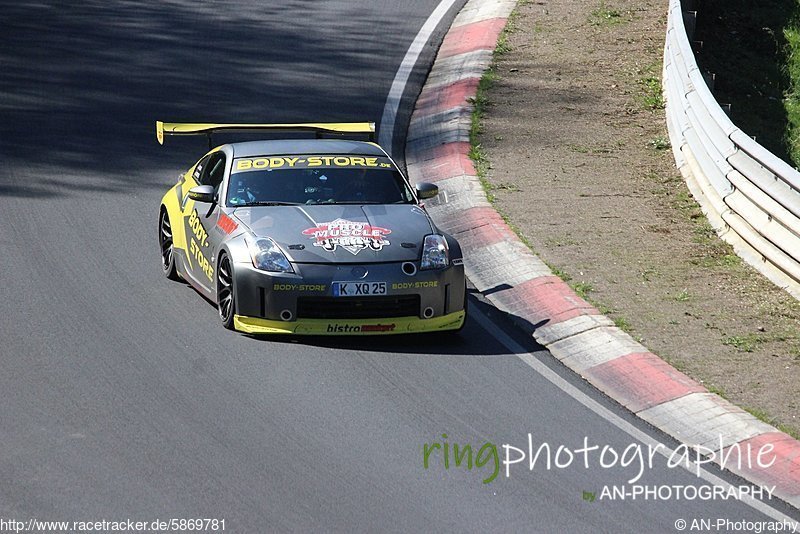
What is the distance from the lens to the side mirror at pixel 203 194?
35.0ft

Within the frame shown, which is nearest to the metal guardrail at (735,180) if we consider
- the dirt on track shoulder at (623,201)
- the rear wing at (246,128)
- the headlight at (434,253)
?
the dirt on track shoulder at (623,201)

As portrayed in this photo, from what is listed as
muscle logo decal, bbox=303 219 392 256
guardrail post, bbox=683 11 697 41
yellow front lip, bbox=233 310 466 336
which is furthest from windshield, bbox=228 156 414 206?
guardrail post, bbox=683 11 697 41

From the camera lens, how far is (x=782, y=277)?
38.0 ft

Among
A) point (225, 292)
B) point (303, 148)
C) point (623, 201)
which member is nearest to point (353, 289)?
point (225, 292)

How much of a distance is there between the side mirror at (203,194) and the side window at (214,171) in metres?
0.33

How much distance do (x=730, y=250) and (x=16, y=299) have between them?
656 cm

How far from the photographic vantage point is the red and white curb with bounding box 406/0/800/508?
27.7ft

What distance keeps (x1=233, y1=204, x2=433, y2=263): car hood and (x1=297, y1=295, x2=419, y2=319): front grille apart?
30 centimetres

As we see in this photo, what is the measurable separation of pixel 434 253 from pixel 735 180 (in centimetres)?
408

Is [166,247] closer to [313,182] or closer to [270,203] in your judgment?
[270,203]

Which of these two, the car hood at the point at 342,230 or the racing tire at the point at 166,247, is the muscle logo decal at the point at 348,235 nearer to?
the car hood at the point at 342,230

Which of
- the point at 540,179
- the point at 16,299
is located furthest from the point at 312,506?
the point at 540,179

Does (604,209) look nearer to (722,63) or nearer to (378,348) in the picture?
(378,348)

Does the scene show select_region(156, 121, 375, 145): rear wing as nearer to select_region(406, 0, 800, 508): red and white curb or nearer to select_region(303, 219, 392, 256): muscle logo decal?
select_region(406, 0, 800, 508): red and white curb
